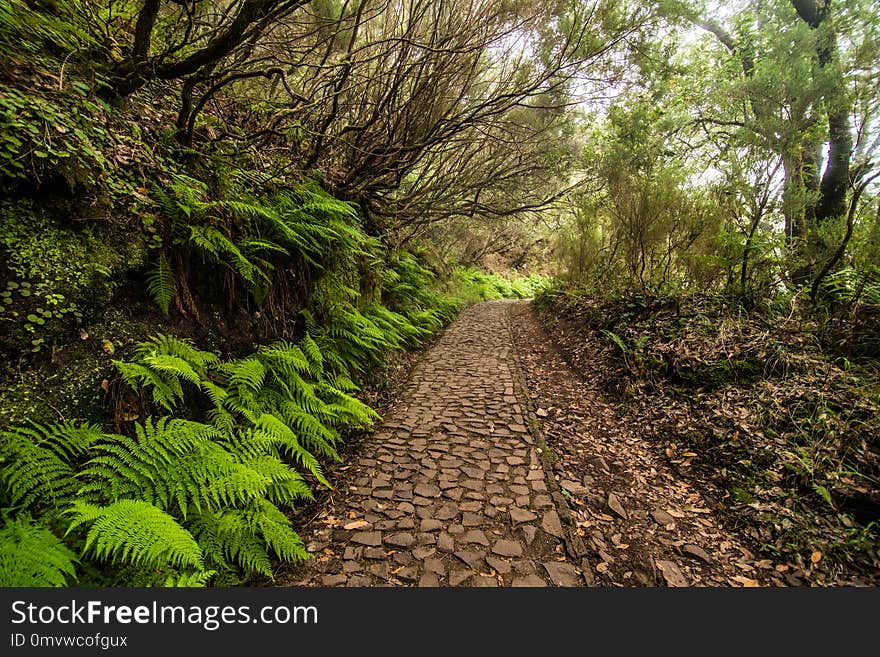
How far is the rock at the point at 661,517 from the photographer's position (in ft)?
9.43

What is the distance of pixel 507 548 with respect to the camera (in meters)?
2.37

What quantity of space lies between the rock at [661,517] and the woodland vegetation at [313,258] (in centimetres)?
58

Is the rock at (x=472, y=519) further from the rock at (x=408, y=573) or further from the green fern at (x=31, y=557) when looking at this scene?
the green fern at (x=31, y=557)

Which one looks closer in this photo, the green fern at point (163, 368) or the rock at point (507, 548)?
the green fern at point (163, 368)

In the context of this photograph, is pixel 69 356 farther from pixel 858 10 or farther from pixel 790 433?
pixel 858 10

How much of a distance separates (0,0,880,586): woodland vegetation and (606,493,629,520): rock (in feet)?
3.10

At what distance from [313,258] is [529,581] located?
3.91 m

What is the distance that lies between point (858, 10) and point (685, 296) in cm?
379

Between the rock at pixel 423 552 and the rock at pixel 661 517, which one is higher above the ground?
the rock at pixel 661 517

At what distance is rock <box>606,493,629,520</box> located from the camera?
2934 mm

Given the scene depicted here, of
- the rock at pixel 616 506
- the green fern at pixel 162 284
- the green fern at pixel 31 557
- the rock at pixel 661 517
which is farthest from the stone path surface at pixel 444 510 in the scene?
the green fern at pixel 162 284

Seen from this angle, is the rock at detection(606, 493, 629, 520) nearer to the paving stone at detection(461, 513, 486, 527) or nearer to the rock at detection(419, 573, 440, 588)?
the paving stone at detection(461, 513, 486, 527)

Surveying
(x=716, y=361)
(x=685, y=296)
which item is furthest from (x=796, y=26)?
(x=716, y=361)

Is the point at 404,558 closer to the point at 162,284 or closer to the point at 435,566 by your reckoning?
the point at 435,566
